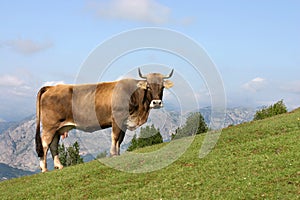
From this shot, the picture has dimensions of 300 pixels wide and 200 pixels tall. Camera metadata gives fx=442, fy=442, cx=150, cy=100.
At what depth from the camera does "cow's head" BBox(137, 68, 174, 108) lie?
21.7 meters

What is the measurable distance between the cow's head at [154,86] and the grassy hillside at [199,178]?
3.02 meters

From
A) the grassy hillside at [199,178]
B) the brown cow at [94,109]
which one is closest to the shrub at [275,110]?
the grassy hillside at [199,178]

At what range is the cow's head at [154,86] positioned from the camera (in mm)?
21734

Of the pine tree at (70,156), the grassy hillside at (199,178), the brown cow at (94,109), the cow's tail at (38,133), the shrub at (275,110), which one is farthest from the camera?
the pine tree at (70,156)

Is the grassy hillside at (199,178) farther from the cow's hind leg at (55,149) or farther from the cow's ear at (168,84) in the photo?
the cow's ear at (168,84)

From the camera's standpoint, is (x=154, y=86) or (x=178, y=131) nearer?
(x=154, y=86)

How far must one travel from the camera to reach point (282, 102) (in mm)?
68375

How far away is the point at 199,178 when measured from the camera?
17.0m

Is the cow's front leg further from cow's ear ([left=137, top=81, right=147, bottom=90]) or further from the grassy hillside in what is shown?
cow's ear ([left=137, top=81, right=147, bottom=90])

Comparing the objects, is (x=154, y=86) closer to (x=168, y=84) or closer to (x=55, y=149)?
(x=168, y=84)

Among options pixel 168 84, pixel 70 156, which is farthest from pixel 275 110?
pixel 70 156

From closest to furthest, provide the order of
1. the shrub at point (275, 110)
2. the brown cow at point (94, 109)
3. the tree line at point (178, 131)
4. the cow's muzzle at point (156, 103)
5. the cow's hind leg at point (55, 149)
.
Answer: the cow's muzzle at point (156, 103)
the brown cow at point (94, 109)
the cow's hind leg at point (55, 149)
the tree line at point (178, 131)
the shrub at point (275, 110)

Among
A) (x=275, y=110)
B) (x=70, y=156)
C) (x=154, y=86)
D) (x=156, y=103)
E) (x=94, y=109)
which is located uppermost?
(x=154, y=86)

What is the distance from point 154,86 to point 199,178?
6.49 m
